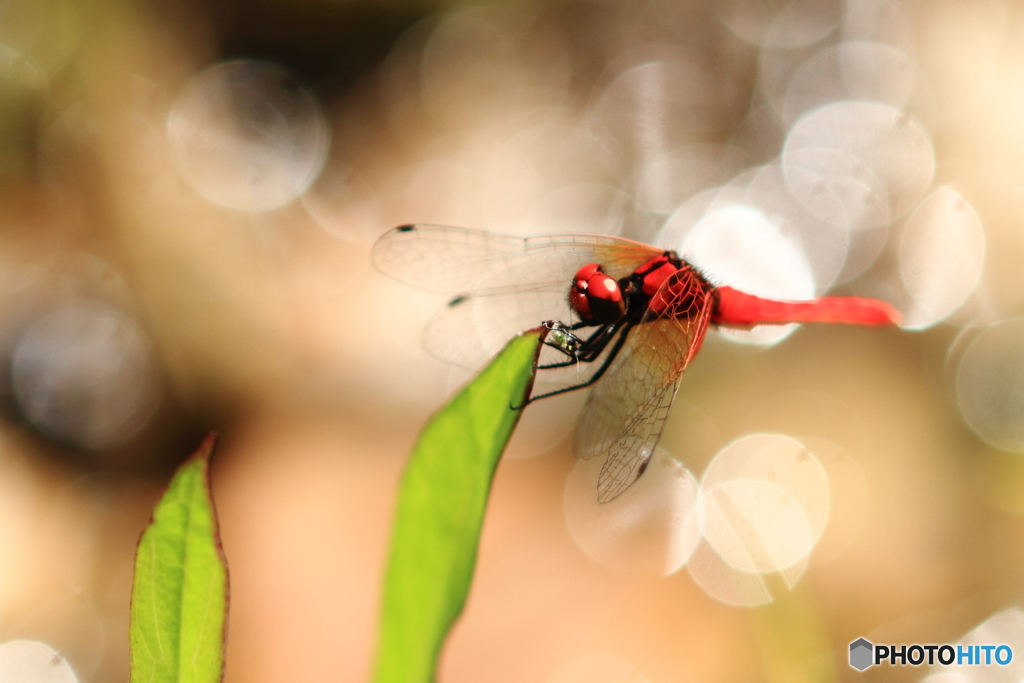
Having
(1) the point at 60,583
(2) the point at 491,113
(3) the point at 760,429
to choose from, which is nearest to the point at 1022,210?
(3) the point at 760,429

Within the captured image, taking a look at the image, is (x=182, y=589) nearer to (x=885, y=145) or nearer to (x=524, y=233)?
(x=524, y=233)

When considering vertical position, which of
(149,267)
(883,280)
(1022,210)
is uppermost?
(1022,210)

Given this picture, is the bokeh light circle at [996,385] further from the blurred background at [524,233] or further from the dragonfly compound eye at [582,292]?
the dragonfly compound eye at [582,292]

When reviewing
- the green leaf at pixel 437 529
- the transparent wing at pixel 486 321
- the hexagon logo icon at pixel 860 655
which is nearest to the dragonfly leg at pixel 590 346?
the transparent wing at pixel 486 321

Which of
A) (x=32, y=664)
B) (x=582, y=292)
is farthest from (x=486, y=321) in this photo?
(x=32, y=664)

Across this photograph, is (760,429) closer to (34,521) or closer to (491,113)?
(491,113)

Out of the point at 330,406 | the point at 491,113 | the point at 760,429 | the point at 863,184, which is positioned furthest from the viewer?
the point at 491,113

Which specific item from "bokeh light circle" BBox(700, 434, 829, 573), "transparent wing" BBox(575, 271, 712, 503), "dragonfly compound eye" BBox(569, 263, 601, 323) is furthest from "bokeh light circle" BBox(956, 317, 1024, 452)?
"dragonfly compound eye" BBox(569, 263, 601, 323)
